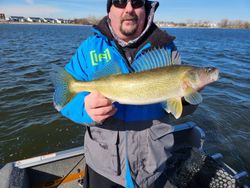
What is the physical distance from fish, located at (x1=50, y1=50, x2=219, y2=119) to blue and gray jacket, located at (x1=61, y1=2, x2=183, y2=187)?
0.93 ft

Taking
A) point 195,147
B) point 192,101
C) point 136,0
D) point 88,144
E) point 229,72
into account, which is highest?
point 136,0

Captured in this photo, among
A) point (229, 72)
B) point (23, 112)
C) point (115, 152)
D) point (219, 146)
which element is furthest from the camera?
point (229, 72)

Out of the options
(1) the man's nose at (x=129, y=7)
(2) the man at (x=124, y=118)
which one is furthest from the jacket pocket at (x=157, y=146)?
(1) the man's nose at (x=129, y=7)

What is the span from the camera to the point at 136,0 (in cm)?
322

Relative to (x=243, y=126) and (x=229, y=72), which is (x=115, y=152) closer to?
(x=243, y=126)

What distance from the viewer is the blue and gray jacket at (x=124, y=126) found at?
3.08 m

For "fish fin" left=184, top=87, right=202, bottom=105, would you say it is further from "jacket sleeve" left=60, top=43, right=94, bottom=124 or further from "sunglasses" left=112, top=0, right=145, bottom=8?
"sunglasses" left=112, top=0, right=145, bottom=8

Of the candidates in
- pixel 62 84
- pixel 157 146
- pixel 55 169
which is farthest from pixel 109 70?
pixel 55 169

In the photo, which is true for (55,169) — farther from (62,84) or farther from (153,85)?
(153,85)

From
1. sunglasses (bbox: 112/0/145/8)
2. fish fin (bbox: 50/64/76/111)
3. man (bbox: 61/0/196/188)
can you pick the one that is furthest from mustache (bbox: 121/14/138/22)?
fish fin (bbox: 50/64/76/111)

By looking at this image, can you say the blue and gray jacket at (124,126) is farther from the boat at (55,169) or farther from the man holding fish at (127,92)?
the boat at (55,169)

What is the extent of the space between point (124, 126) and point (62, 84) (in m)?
0.87

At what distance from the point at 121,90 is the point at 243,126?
26.7 ft

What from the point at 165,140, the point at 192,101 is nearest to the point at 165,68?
the point at 192,101
